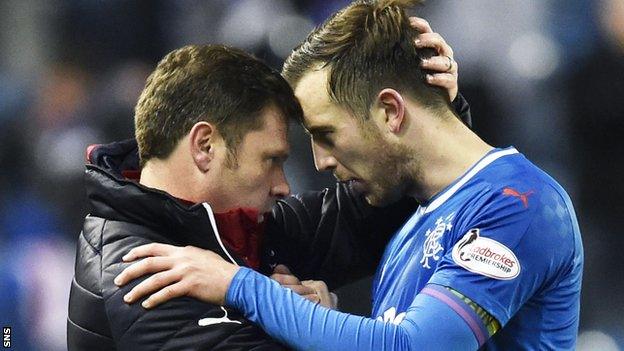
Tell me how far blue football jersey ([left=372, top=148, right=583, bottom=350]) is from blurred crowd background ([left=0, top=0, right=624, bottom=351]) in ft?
7.81

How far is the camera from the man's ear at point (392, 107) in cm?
237

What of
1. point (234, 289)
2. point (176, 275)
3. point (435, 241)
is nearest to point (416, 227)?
point (435, 241)

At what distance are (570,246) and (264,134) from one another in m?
0.81

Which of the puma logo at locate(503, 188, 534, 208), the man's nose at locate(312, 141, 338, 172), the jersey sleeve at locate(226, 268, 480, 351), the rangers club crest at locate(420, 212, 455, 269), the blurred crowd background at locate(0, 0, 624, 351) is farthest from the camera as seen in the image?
the blurred crowd background at locate(0, 0, 624, 351)

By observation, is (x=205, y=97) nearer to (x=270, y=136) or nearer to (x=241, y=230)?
(x=270, y=136)

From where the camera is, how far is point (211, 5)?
523cm

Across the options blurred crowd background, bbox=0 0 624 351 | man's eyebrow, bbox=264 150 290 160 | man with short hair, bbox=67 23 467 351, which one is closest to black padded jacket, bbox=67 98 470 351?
man with short hair, bbox=67 23 467 351

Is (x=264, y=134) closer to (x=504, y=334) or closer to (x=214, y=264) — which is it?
(x=214, y=264)

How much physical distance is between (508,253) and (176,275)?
2.43 ft

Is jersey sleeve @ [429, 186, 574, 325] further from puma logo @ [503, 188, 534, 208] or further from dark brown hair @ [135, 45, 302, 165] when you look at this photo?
dark brown hair @ [135, 45, 302, 165]

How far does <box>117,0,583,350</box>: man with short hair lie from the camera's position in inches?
77.7

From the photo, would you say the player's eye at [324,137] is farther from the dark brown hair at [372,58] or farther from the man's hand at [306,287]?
the man's hand at [306,287]

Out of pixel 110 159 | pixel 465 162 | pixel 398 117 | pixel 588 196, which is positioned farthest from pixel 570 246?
pixel 588 196

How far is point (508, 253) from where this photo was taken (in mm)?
2004
